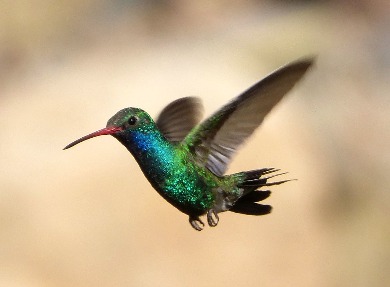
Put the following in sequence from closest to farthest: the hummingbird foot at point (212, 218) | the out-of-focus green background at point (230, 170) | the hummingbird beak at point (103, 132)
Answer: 1. the hummingbird beak at point (103, 132)
2. the hummingbird foot at point (212, 218)
3. the out-of-focus green background at point (230, 170)

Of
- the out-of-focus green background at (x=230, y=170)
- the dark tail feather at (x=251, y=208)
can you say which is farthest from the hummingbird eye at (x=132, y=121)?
the out-of-focus green background at (x=230, y=170)

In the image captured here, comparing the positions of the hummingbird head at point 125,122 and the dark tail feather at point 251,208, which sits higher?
the hummingbird head at point 125,122

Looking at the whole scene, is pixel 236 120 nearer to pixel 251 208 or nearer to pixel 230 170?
pixel 251 208

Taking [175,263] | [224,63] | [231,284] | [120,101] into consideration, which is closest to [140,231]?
[175,263]

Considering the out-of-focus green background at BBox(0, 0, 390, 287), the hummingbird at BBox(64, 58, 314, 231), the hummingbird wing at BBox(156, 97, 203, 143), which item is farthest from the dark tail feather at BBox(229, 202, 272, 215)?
the out-of-focus green background at BBox(0, 0, 390, 287)

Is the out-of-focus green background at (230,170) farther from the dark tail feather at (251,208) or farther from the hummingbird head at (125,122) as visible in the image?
the hummingbird head at (125,122)

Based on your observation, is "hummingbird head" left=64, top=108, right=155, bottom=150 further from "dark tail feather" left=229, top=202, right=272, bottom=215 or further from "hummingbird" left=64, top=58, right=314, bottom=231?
"dark tail feather" left=229, top=202, right=272, bottom=215
